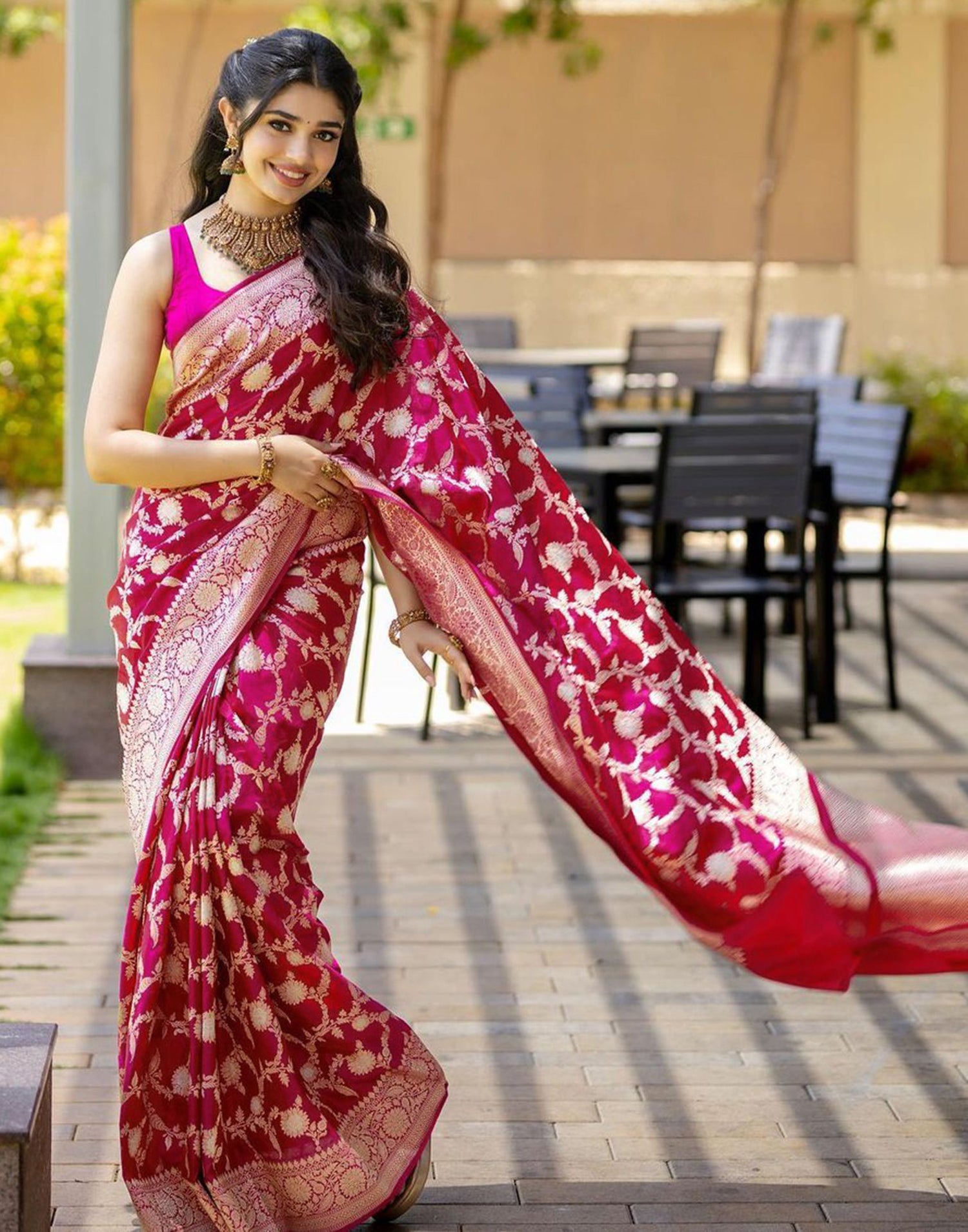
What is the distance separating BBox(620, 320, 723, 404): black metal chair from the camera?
39.4 ft

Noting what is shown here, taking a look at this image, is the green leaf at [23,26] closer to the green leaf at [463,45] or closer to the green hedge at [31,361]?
the green leaf at [463,45]

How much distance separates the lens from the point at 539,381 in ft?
27.3

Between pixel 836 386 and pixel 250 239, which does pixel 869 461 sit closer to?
pixel 836 386

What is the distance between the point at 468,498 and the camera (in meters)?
3.16

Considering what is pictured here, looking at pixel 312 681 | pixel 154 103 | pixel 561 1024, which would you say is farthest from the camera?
pixel 154 103

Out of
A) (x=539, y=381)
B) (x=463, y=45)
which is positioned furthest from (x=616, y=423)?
(x=463, y=45)

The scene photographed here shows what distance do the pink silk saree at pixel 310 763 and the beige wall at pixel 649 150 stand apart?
12.9 metres

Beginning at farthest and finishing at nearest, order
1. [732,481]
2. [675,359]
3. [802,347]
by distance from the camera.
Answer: [802,347], [675,359], [732,481]

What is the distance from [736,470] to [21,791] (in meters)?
2.42

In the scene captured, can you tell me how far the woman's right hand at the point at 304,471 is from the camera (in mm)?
3078

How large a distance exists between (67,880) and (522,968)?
1.29 meters

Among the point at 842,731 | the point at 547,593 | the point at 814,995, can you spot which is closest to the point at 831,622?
the point at 842,731

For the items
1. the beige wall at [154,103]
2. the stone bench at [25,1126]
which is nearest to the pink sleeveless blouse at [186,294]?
the stone bench at [25,1126]

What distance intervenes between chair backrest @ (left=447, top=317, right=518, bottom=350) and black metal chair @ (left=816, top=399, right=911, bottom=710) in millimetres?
5123
